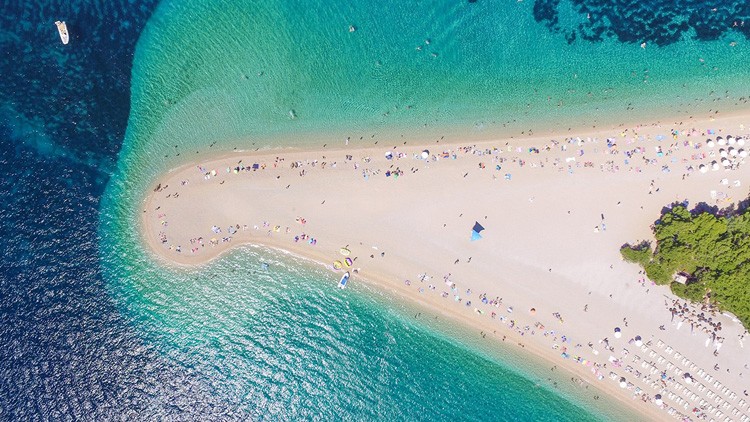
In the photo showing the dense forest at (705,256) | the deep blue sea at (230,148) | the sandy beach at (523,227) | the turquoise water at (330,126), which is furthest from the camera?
the deep blue sea at (230,148)

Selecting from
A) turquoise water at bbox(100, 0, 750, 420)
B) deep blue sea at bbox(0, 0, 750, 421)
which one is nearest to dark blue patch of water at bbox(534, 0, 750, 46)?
deep blue sea at bbox(0, 0, 750, 421)

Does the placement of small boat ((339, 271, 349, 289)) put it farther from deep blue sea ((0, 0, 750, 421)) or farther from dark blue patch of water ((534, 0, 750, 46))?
dark blue patch of water ((534, 0, 750, 46))

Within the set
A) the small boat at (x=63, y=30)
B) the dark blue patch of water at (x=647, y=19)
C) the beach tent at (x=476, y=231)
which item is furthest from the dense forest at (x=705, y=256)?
the small boat at (x=63, y=30)

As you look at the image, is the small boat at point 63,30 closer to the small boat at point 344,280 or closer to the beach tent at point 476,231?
the small boat at point 344,280

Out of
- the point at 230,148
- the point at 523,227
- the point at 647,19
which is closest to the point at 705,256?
the point at 523,227

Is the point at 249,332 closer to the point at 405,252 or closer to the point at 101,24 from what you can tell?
the point at 405,252

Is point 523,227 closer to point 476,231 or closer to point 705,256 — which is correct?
point 476,231
